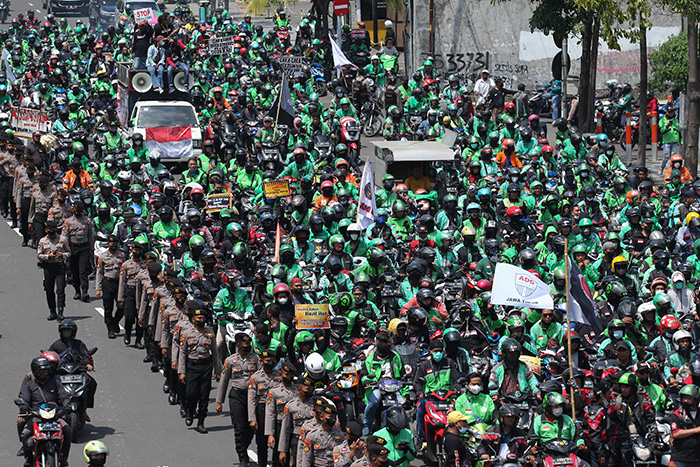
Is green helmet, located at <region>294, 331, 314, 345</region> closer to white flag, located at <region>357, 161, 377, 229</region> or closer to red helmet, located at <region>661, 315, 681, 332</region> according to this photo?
red helmet, located at <region>661, 315, 681, 332</region>

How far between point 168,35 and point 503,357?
20.5 metres

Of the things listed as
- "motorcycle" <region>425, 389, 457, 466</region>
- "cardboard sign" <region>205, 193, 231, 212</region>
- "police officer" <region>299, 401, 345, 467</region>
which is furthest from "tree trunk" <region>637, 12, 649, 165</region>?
"police officer" <region>299, 401, 345, 467</region>

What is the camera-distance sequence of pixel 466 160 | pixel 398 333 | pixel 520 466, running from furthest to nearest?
pixel 466 160, pixel 398 333, pixel 520 466

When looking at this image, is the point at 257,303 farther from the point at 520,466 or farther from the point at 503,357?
the point at 520,466

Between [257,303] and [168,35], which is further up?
[168,35]

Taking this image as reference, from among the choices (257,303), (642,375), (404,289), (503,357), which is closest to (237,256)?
(257,303)

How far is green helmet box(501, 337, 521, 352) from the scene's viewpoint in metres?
16.2

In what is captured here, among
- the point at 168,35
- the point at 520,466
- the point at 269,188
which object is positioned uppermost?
the point at 168,35

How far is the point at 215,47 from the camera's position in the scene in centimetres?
3741

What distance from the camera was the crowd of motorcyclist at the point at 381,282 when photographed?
15.6 metres

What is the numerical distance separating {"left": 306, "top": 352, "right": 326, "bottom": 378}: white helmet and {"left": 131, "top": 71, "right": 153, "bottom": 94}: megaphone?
18.1 meters

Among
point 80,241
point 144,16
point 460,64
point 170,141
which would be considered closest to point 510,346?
point 80,241

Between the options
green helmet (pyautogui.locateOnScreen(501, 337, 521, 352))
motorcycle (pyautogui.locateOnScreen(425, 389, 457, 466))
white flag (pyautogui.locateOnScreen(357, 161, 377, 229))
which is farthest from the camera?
white flag (pyautogui.locateOnScreen(357, 161, 377, 229))

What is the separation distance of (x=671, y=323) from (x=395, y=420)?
459 cm
